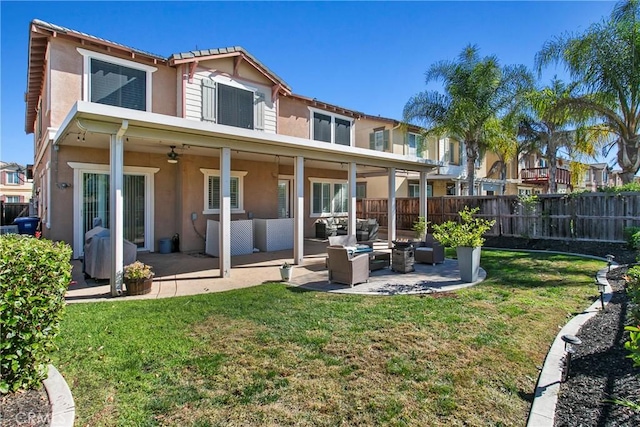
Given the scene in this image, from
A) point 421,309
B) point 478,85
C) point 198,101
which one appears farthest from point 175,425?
point 478,85

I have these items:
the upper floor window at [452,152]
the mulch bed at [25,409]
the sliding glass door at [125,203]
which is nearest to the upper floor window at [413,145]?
the upper floor window at [452,152]

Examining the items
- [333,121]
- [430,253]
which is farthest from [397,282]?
[333,121]

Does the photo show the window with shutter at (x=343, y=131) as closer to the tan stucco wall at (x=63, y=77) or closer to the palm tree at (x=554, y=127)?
the palm tree at (x=554, y=127)

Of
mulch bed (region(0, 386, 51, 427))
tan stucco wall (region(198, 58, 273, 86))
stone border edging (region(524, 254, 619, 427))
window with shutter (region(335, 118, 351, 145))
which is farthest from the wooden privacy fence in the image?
mulch bed (region(0, 386, 51, 427))

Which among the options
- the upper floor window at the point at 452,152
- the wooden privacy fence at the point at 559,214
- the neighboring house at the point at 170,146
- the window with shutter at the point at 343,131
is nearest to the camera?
the neighboring house at the point at 170,146

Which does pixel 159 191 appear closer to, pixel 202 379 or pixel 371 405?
pixel 202 379

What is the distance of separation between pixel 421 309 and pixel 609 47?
1193 centimetres

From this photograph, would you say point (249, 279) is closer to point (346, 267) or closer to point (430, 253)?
point (346, 267)

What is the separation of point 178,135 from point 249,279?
143 inches

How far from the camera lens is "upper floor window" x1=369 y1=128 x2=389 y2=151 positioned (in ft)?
74.2

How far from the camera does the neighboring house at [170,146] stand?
7.91 m

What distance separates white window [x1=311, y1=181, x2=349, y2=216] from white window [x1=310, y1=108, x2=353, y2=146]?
2.11 meters

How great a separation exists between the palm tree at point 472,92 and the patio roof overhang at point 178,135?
259 inches

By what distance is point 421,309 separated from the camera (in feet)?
18.7
